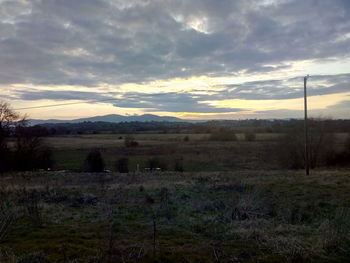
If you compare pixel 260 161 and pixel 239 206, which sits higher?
pixel 239 206

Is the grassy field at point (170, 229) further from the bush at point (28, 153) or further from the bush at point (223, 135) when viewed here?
the bush at point (223, 135)

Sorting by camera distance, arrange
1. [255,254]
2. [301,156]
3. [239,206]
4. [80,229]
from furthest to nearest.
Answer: [301,156] → [239,206] → [80,229] → [255,254]

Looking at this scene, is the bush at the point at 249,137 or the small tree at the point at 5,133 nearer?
the small tree at the point at 5,133

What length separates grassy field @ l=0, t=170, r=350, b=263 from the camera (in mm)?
5883

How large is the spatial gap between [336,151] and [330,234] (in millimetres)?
31914

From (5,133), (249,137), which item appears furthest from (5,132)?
(249,137)

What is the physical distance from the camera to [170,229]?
7.80 m

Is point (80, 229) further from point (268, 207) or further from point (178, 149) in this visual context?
point (178, 149)

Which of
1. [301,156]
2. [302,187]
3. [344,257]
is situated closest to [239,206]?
[344,257]

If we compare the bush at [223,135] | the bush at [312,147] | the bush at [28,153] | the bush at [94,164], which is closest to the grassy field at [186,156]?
the bush at [94,164]

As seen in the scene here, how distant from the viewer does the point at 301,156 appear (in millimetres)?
34219

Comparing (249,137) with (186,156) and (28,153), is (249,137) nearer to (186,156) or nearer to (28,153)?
(186,156)

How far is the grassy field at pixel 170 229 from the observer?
5883mm

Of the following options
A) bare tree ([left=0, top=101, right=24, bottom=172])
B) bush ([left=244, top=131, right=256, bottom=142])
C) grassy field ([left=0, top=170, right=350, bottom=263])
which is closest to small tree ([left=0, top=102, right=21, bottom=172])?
bare tree ([left=0, top=101, right=24, bottom=172])
